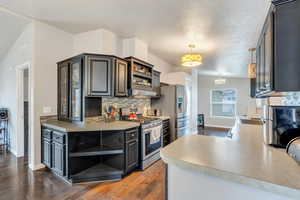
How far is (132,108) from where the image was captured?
159 inches

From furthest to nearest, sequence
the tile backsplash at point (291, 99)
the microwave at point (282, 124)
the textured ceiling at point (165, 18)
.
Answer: the textured ceiling at point (165, 18) → the tile backsplash at point (291, 99) → the microwave at point (282, 124)

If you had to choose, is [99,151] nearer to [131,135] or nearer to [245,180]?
[131,135]

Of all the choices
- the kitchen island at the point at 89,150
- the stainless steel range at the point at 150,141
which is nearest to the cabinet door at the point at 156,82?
the stainless steel range at the point at 150,141

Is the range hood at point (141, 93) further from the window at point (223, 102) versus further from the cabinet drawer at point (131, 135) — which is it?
the window at point (223, 102)

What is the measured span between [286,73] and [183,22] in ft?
7.42

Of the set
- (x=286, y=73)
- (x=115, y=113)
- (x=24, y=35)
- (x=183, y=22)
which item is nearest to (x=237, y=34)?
(x=183, y=22)

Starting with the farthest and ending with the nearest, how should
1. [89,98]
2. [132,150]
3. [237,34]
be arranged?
[237,34] < [89,98] < [132,150]

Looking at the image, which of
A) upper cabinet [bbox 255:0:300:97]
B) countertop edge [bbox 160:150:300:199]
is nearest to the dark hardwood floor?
countertop edge [bbox 160:150:300:199]

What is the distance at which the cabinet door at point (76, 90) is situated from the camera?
9.53 ft

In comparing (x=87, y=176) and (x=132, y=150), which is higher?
(x=132, y=150)

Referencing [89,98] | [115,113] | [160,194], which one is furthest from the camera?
[115,113]

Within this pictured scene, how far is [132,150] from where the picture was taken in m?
2.84

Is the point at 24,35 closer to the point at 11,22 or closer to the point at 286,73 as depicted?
the point at 11,22

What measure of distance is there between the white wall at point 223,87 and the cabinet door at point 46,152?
25.8ft
